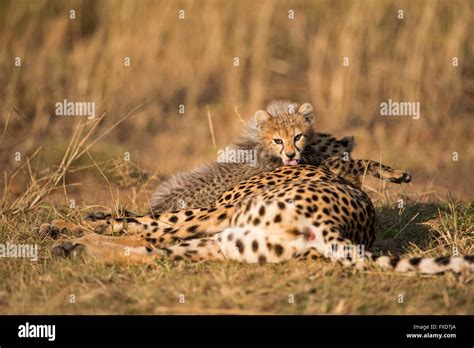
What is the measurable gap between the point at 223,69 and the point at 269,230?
633cm

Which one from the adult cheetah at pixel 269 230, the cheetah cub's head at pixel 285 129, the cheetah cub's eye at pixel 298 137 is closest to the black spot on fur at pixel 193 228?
the adult cheetah at pixel 269 230

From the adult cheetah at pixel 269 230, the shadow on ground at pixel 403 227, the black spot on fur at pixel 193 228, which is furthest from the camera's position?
the shadow on ground at pixel 403 227

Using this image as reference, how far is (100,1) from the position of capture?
414 inches

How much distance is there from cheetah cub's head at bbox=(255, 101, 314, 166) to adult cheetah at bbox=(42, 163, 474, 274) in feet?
1.64

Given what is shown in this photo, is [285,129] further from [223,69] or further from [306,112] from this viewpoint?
[223,69]

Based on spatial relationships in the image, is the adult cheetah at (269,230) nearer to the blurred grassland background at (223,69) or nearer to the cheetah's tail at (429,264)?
the cheetah's tail at (429,264)

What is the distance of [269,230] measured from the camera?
14.4 feet

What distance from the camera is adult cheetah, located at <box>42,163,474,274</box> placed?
430 cm

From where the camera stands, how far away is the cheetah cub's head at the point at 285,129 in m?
5.78

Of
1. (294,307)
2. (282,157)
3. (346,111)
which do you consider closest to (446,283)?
(294,307)

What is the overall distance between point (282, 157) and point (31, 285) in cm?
211

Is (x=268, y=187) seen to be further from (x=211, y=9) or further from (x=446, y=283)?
(x=211, y=9)

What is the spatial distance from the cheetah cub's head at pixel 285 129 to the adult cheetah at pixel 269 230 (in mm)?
501

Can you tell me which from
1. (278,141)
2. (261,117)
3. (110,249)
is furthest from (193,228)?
(261,117)
